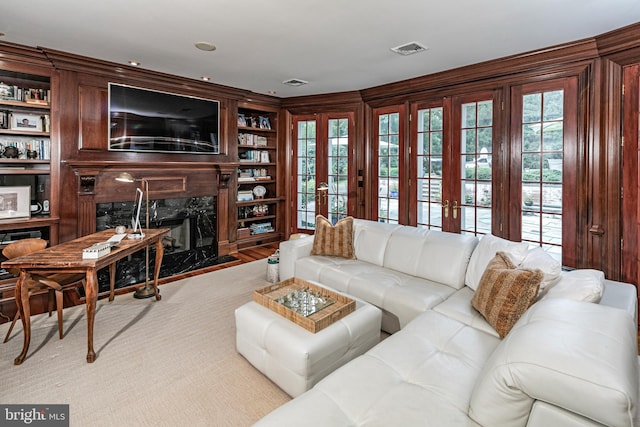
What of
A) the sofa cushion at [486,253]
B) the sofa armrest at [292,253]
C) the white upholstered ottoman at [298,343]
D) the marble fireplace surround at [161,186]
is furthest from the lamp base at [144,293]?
the sofa cushion at [486,253]

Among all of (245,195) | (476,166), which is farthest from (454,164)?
(245,195)

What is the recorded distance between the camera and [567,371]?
111cm

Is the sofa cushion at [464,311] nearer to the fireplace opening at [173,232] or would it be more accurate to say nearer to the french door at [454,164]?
the french door at [454,164]

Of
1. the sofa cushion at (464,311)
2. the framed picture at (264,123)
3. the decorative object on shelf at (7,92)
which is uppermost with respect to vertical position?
the framed picture at (264,123)

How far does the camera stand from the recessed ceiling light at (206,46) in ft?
11.3

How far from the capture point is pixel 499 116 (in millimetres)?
4133

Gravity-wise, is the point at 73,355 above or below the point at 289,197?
below

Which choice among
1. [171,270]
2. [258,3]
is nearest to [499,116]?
[258,3]

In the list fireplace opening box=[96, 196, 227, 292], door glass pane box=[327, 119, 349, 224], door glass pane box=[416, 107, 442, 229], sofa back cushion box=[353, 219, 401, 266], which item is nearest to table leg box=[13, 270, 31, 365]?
fireplace opening box=[96, 196, 227, 292]

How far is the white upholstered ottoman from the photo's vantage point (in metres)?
1.99

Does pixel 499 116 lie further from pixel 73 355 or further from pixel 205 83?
pixel 73 355

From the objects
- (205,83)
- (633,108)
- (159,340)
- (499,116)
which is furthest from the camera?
(205,83)

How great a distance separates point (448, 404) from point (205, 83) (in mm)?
4993

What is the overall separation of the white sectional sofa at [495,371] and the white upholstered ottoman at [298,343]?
33 centimetres
